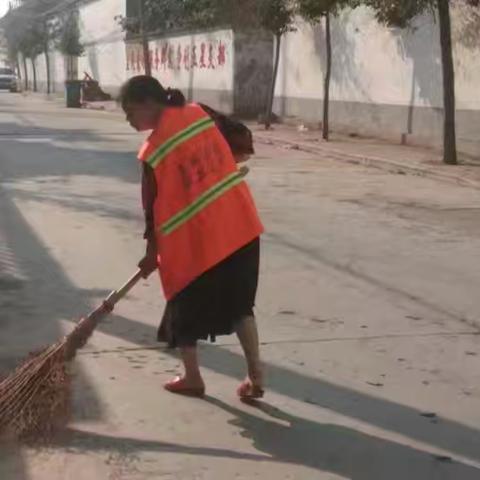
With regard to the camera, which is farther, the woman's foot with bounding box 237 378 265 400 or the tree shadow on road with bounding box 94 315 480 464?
the woman's foot with bounding box 237 378 265 400

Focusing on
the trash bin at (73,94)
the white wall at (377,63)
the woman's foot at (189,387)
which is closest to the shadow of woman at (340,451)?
the woman's foot at (189,387)

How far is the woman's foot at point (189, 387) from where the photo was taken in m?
4.84

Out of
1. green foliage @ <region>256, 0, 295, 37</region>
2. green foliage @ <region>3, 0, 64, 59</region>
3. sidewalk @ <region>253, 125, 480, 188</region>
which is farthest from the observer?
green foliage @ <region>3, 0, 64, 59</region>

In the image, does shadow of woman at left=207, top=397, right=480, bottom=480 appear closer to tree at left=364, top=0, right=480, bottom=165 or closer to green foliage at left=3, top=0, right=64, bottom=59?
tree at left=364, top=0, right=480, bottom=165

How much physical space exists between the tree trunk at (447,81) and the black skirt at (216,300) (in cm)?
1232

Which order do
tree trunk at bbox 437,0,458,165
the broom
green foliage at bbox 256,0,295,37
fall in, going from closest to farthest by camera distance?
1. the broom
2. tree trunk at bbox 437,0,458,165
3. green foliage at bbox 256,0,295,37

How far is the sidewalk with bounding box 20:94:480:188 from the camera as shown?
15.6 metres

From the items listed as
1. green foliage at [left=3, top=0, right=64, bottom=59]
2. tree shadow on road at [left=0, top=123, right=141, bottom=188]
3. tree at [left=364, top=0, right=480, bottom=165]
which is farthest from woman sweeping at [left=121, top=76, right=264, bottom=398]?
green foliage at [left=3, top=0, right=64, bottom=59]

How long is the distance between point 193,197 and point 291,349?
63.5 inches

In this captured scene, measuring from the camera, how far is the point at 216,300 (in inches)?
180

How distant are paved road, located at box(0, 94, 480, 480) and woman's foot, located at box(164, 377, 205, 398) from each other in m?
0.06

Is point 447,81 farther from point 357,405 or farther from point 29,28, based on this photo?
point 29,28

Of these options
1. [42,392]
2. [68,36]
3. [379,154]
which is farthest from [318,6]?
[68,36]

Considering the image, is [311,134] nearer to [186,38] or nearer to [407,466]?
[186,38]
